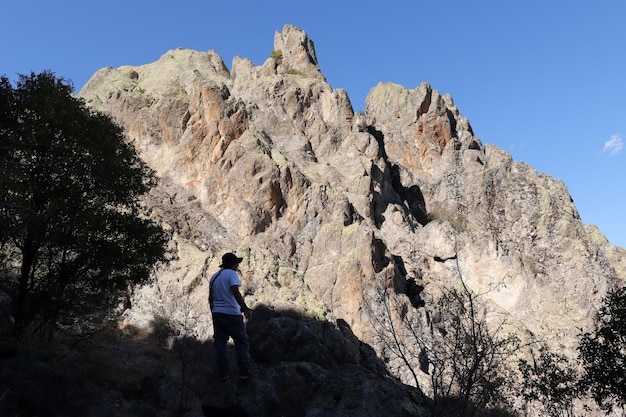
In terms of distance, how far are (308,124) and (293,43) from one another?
21152 millimetres

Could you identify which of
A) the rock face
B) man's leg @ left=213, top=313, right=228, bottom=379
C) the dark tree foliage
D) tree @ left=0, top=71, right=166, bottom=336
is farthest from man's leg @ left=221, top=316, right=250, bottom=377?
the dark tree foliage

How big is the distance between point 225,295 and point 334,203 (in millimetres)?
30523

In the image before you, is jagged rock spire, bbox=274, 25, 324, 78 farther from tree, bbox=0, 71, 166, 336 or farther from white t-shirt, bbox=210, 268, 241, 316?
white t-shirt, bbox=210, 268, 241, 316

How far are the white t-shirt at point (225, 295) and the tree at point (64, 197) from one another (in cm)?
531

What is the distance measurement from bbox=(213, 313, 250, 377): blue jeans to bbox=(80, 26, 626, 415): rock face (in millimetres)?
12996

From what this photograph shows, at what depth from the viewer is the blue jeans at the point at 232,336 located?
9359 millimetres

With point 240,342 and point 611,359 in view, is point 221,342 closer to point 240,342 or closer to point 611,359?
point 240,342

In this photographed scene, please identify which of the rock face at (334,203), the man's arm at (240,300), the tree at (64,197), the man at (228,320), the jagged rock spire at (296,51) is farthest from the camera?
the jagged rock spire at (296,51)

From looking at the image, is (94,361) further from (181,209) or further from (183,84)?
(183,84)

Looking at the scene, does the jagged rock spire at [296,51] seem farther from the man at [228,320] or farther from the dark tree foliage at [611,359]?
the man at [228,320]

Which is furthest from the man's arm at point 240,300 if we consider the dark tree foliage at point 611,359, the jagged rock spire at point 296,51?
the jagged rock spire at point 296,51

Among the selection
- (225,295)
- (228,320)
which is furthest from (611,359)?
(225,295)

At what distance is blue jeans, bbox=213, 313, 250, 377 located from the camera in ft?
30.7

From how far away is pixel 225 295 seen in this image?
9516mm
